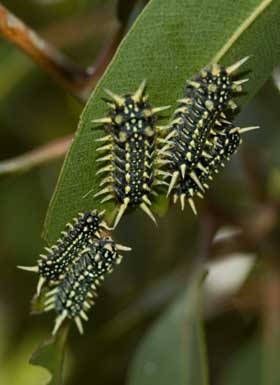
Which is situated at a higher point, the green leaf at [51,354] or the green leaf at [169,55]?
the green leaf at [169,55]

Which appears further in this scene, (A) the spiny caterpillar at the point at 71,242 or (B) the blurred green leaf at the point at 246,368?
(B) the blurred green leaf at the point at 246,368

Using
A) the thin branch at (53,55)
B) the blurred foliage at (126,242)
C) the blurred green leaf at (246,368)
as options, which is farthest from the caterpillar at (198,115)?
the blurred green leaf at (246,368)

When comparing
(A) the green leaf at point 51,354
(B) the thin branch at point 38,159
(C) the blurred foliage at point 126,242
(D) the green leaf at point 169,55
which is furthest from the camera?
(C) the blurred foliage at point 126,242

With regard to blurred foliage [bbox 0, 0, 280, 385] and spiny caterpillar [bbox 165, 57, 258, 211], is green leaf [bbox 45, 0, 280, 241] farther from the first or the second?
blurred foliage [bbox 0, 0, 280, 385]

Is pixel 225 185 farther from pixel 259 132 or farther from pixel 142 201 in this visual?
pixel 142 201

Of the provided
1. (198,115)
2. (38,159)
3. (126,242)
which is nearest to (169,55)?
(198,115)

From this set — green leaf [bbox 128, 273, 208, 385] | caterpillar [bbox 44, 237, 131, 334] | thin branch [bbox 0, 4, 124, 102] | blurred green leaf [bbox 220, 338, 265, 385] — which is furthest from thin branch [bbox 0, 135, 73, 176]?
blurred green leaf [bbox 220, 338, 265, 385]

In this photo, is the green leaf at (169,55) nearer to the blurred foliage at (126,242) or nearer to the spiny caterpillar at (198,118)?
the spiny caterpillar at (198,118)

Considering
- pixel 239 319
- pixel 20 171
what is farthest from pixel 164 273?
pixel 20 171
